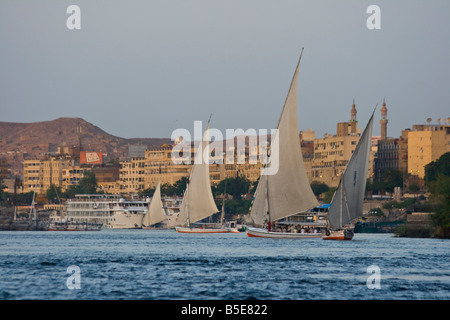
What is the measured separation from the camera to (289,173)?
9250 cm

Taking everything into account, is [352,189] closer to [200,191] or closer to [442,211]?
[442,211]

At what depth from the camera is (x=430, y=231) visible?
111312 millimetres

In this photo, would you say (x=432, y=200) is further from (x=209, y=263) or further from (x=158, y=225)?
(x=158, y=225)

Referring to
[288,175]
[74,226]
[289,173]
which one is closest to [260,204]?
[288,175]

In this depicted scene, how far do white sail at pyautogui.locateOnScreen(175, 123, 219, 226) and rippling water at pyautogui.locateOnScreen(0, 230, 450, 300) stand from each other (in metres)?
53.3

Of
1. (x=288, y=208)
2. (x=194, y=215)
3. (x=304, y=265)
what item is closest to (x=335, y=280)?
(x=304, y=265)

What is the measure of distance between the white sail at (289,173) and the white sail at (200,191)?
3953 centimetres

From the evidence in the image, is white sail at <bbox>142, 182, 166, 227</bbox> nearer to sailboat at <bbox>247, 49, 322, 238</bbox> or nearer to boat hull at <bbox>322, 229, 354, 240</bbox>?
boat hull at <bbox>322, 229, 354, 240</bbox>

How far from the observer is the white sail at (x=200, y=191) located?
440ft

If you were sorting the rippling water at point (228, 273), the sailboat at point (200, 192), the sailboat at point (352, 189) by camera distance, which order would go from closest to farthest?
the rippling water at point (228, 273) → the sailboat at point (352, 189) → the sailboat at point (200, 192)

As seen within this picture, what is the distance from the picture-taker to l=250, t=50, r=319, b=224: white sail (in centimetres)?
9162

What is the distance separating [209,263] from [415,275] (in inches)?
530

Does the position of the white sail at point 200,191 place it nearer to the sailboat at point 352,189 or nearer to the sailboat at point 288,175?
the sailboat at point 288,175

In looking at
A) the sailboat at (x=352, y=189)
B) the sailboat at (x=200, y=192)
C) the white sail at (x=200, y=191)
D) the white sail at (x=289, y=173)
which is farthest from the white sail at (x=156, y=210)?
the white sail at (x=289, y=173)
